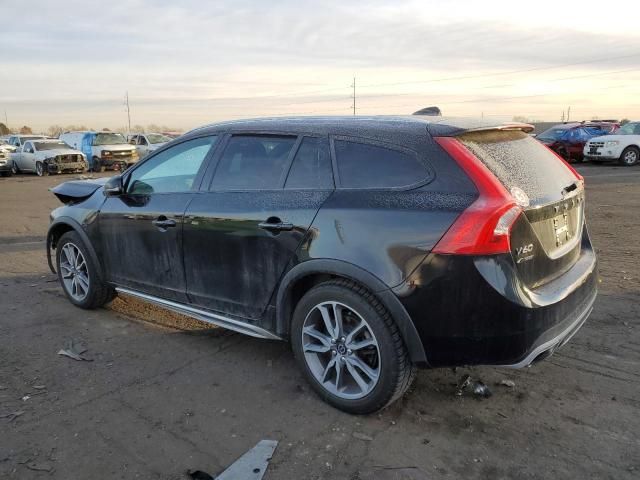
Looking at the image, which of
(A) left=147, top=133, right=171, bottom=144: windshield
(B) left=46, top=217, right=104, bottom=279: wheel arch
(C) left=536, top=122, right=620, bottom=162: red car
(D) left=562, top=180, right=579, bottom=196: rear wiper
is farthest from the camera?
(A) left=147, top=133, right=171, bottom=144: windshield

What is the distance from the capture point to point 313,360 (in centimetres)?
353

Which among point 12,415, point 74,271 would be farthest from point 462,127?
point 74,271

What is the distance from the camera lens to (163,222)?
14.0ft

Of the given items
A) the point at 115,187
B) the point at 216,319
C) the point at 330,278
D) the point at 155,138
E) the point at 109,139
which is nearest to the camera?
the point at 330,278

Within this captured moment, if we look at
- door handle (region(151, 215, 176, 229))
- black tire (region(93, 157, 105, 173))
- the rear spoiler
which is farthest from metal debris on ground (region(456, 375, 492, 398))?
black tire (region(93, 157, 105, 173))

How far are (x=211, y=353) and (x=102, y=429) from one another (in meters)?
1.17

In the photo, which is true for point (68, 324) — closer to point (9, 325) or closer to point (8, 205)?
point (9, 325)

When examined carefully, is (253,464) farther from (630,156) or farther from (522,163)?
(630,156)

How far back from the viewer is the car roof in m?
3.26

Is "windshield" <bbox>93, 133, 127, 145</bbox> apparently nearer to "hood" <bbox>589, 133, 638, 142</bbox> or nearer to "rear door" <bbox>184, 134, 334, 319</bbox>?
"hood" <bbox>589, 133, 638, 142</bbox>

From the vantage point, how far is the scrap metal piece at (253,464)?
2.79 metres

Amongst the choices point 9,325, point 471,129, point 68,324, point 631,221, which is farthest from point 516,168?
point 631,221

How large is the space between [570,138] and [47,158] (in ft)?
73.1

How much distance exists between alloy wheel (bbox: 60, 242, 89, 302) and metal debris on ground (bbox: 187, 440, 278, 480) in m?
2.92
